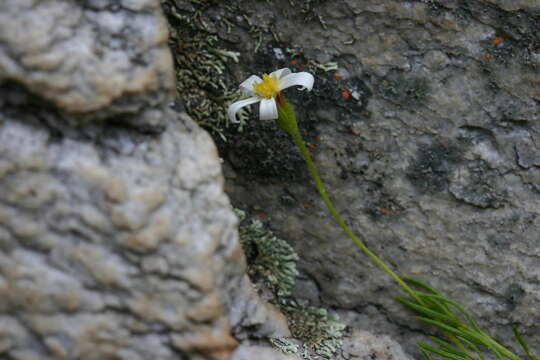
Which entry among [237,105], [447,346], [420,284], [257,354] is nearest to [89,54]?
[237,105]

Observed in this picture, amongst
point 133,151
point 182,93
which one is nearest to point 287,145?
point 182,93

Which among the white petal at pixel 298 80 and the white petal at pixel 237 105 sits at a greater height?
the white petal at pixel 298 80

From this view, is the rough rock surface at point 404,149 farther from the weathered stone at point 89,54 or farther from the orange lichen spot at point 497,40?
the weathered stone at point 89,54

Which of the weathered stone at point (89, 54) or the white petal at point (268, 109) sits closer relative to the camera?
the weathered stone at point (89, 54)

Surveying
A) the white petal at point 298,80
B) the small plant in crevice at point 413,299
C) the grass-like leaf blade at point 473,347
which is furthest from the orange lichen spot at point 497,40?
the grass-like leaf blade at point 473,347

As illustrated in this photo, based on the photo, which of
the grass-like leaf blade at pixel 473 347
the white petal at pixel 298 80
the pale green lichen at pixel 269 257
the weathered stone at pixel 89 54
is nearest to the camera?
the weathered stone at pixel 89 54

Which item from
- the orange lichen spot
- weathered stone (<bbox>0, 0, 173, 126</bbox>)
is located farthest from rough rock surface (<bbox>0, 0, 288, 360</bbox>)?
the orange lichen spot
